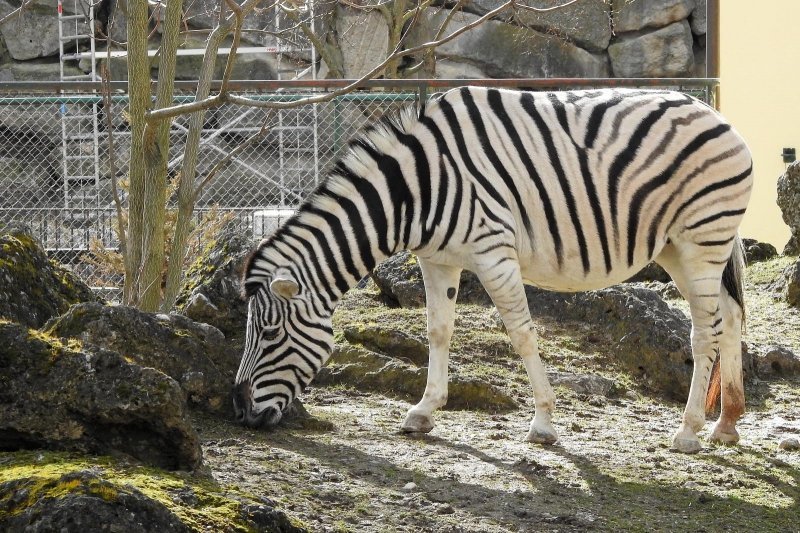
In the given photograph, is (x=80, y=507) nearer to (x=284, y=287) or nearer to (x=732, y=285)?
(x=284, y=287)

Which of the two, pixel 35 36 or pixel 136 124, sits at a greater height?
pixel 35 36

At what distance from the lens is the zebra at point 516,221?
589cm

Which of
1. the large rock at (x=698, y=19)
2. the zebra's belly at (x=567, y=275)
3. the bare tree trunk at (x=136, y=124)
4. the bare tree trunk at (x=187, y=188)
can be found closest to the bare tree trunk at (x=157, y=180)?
the bare tree trunk at (x=136, y=124)

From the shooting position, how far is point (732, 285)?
21.9 ft

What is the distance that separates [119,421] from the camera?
3.69m

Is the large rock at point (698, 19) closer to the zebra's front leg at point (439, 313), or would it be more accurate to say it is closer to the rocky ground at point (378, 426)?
A: the rocky ground at point (378, 426)

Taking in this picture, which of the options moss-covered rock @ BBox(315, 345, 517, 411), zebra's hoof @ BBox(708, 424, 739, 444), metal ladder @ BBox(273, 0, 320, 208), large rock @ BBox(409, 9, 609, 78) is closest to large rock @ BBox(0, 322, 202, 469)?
moss-covered rock @ BBox(315, 345, 517, 411)

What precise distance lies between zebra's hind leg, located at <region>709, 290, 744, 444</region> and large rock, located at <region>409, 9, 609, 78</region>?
1799 cm

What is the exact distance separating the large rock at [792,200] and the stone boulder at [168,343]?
266 inches

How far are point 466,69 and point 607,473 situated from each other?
66.1 feet

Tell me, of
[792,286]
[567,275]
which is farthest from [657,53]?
[567,275]

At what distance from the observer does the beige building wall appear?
12.6 meters

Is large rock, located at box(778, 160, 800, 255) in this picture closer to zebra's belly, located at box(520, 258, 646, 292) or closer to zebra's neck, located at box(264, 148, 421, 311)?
zebra's belly, located at box(520, 258, 646, 292)

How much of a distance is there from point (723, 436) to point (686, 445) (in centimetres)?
42
